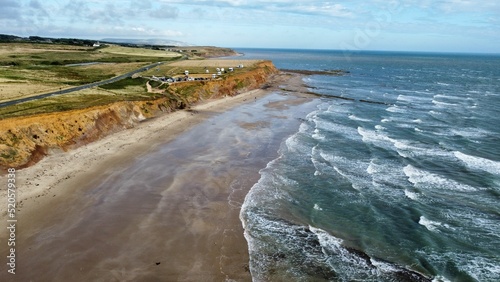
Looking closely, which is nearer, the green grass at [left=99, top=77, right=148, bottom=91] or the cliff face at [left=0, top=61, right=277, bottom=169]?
the cliff face at [left=0, top=61, right=277, bottom=169]

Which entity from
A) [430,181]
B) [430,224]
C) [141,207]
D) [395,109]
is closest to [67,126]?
[141,207]

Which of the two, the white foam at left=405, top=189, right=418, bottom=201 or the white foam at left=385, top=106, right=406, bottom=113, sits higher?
the white foam at left=385, top=106, right=406, bottom=113

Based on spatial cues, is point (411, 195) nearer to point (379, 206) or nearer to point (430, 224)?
point (379, 206)

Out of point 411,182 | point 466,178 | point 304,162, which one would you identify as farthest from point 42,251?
point 466,178

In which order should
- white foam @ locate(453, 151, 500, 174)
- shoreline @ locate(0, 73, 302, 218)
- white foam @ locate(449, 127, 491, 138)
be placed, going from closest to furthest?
shoreline @ locate(0, 73, 302, 218)
white foam @ locate(453, 151, 500, 174)
white foam @ locate(449, 127, 491, 138)

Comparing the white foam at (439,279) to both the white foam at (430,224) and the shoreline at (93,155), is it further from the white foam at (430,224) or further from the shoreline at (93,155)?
the shoreline at (93,155)

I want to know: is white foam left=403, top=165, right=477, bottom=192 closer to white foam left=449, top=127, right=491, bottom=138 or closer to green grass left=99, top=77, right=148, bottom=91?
white foam left=449, top=127, right=491, bottom=138

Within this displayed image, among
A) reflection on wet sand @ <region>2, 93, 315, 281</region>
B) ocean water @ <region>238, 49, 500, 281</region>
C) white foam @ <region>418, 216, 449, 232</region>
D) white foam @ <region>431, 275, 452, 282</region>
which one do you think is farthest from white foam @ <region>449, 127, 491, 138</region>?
white foam @ <region>431, 275, 452, 282</region>
